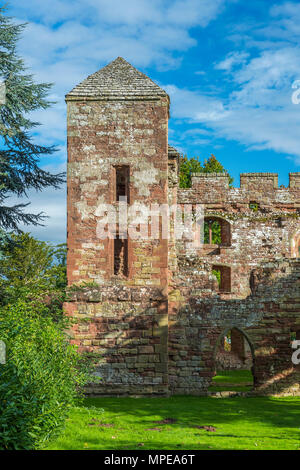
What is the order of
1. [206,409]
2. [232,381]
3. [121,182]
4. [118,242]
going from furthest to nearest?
[232,381] < [121,182] < [118,242] < [206,409]

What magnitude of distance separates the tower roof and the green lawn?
885cm

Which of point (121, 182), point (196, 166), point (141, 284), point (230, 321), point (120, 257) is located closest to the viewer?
point (141, 284)

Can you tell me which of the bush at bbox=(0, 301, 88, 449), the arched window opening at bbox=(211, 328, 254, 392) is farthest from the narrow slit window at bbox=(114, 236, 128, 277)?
the arched window opening at bbox=(211, 328, 254, 392)

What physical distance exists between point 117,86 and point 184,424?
10.0m

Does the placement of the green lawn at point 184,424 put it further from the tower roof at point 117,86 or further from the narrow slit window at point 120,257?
the tower roof at point 117,86

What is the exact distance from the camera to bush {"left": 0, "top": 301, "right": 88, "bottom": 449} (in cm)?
911

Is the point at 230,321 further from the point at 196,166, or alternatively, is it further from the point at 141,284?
the point at 196,166

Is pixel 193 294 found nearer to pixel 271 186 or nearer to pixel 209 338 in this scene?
pixel 209 338

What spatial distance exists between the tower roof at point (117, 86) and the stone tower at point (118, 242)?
1.4 inches

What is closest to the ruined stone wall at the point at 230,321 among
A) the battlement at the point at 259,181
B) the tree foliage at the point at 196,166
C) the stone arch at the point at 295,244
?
the stone arch at the point at 295,244

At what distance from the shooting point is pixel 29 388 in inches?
378

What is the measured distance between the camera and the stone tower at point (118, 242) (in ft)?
52.1

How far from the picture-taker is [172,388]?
55.1 ft

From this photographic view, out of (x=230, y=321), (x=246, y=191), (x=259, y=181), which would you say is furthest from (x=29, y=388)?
(x=259, y=181)
